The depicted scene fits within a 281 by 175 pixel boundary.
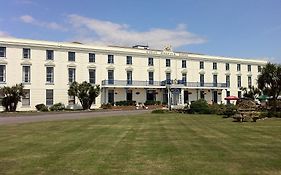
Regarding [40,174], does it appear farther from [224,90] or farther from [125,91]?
[224,90]

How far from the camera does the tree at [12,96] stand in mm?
48656

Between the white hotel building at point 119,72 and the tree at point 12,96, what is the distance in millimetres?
2755

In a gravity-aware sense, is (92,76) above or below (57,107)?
above

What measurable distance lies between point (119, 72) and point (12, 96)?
1867 cm

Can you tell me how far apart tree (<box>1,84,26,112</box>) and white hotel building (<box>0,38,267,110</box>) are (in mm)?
2755

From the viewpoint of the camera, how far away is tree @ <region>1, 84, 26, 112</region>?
4866 centimetres

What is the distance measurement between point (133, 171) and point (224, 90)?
6770 centimetres

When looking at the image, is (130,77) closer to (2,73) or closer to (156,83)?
(156,83)

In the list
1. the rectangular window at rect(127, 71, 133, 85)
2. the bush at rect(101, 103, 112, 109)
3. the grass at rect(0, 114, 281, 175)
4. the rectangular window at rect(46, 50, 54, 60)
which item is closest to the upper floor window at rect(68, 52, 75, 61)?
the rectangular window at rect(46, 50, 54, 60)

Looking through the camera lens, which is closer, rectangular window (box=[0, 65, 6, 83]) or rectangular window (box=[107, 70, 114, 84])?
rectangular window (box=[0, 65, 6, 83])

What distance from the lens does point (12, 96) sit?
48969 mm

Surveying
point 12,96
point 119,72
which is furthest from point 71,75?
point 12,96

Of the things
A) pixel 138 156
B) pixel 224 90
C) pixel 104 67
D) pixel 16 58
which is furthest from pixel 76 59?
pixel 138 156

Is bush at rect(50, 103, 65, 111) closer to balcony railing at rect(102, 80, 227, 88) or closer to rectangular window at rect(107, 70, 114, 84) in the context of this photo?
balcony railing at rect(102, 80, 227, 88)
